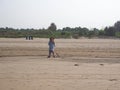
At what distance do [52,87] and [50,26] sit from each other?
135049 mm

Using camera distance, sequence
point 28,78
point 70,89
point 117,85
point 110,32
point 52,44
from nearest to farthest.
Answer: point 70,89
point 117,85
point 28,78
point 52,44
point 110,32

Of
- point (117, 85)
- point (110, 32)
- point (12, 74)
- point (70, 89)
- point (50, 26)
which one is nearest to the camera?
point (70, 89)

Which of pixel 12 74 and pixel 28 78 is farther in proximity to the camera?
pixel 12 74

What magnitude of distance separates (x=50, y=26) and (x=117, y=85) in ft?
442

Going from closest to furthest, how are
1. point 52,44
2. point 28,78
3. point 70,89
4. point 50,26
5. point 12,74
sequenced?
point 70,89 → point 28,78 → point 12,74 → point 52,44 → point 50,26

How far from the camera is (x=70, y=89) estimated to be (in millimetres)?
10641

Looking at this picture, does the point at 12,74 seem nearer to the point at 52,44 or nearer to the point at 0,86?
the point at 0,86

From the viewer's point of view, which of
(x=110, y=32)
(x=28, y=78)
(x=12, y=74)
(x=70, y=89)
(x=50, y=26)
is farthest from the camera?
(x=50, y=26)

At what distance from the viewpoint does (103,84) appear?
11695mm

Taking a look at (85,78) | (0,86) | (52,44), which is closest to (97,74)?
(85,78)

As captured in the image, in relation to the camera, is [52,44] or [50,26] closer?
[52,44]

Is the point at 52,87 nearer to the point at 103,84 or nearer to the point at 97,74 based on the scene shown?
the point at 103,84

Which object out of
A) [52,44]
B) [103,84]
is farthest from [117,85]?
[52,44]

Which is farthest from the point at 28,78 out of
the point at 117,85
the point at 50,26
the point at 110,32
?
the point at 50,26
